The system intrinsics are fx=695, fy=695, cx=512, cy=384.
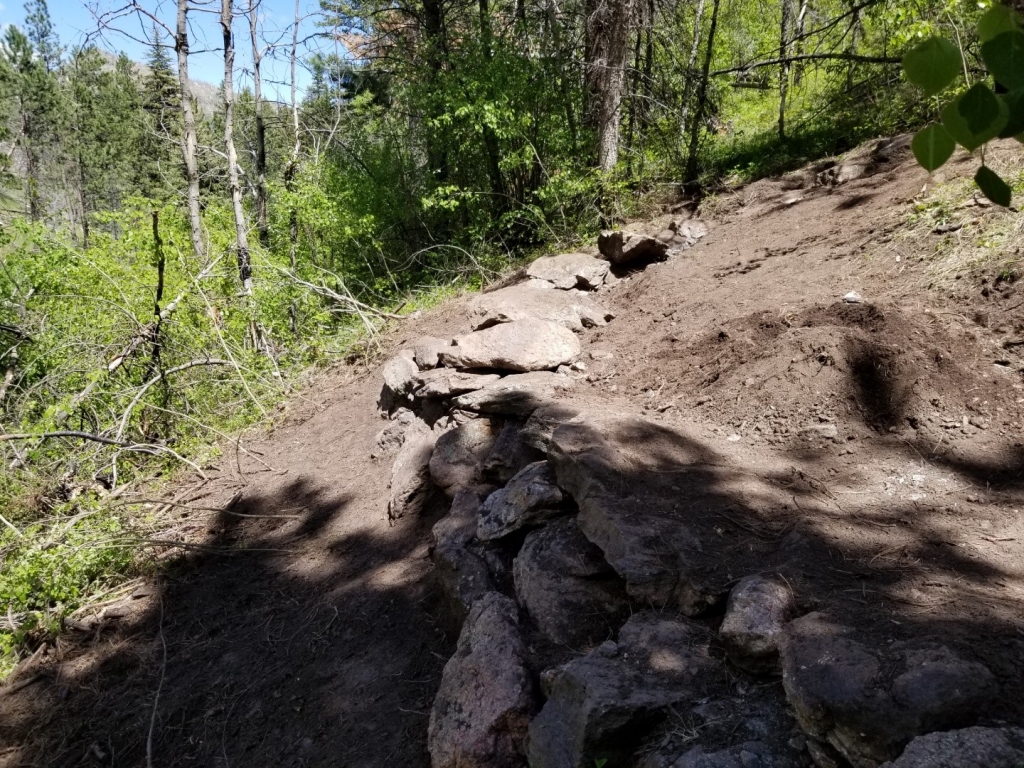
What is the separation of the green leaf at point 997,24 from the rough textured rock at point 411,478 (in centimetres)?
464

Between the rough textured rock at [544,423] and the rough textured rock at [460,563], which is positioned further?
the rough textured rock at [544,423]

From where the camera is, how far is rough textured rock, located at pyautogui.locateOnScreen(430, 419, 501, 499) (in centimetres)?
486

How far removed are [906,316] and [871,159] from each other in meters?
3.64

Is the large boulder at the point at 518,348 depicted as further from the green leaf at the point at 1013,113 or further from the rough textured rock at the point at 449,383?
the green leaf at the point at 1013,113

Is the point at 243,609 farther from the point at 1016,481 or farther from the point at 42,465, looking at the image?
the point at 1016,481

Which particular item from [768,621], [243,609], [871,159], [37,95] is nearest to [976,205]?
[871,159]

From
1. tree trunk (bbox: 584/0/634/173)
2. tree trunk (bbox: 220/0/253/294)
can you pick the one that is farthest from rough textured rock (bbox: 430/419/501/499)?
tree trunk (bbox: 220/0/253/294)

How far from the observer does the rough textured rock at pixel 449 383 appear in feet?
18.4

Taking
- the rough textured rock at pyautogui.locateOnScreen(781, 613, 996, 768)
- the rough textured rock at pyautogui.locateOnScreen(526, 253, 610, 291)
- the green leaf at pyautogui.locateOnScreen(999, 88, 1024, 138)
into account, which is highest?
the green leaf at pyautogui.locateOnScreen(999, 88, 1024, 138)

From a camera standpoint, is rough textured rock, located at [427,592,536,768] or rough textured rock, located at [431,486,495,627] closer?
rough textured rock, located at [427,592,536,768]

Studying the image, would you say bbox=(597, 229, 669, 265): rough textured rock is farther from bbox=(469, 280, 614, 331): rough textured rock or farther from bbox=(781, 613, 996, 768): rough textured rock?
bbox=(781, 613, 996, 768): rough textured rock

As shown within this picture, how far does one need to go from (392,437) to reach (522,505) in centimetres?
246

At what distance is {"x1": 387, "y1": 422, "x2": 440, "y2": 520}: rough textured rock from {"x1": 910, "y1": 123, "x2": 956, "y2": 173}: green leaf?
455 centimetres

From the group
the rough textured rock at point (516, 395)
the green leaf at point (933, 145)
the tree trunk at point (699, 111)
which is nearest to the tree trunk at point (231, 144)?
the rough textured rock at point (516, 395)
